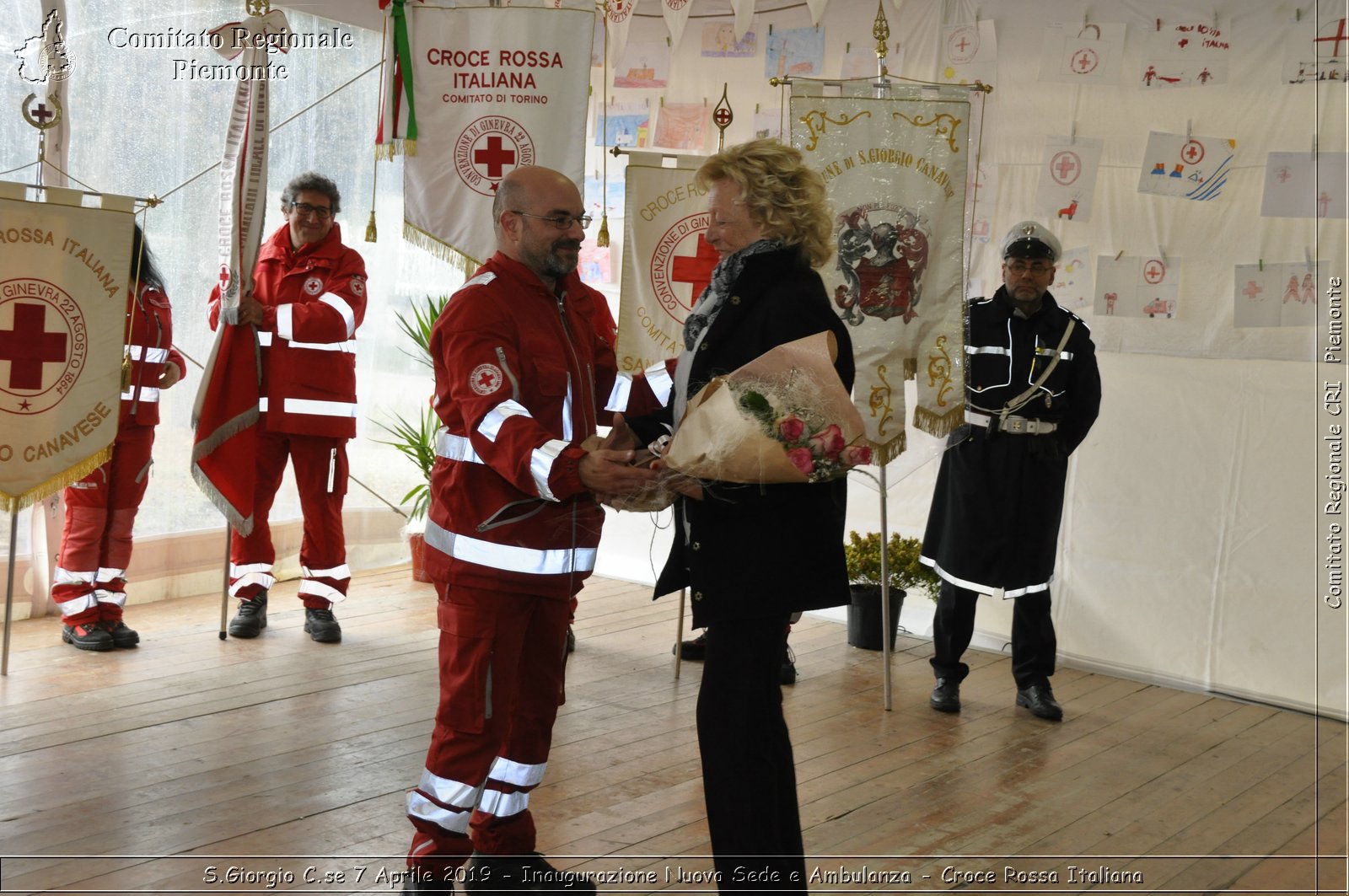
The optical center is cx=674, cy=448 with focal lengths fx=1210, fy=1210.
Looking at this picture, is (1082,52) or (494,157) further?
(1082,52)

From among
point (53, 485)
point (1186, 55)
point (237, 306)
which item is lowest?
point (53, 485)

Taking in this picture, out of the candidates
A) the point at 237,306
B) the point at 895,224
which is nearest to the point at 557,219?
the point at 895,224

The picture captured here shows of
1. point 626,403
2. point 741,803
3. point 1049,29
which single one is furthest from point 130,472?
point 1049,29

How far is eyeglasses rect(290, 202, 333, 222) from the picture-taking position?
4516mm

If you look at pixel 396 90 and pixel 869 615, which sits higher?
pixel 396 90

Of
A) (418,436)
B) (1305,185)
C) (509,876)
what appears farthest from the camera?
(418,436)

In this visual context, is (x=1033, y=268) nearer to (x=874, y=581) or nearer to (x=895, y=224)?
(x=895, y=224)

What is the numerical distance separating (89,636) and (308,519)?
2.81 feet

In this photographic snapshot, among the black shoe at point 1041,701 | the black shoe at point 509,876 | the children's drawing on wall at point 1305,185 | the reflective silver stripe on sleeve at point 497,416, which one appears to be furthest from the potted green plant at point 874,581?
the reflective silver stripe on sleeve at point 497,416

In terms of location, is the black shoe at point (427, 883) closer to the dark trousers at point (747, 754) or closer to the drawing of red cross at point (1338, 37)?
the dark trousers at point (747, 754)

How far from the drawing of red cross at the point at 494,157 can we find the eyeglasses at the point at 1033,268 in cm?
171

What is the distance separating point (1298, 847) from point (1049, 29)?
302 centimetres

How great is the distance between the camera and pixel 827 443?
2.02 metres

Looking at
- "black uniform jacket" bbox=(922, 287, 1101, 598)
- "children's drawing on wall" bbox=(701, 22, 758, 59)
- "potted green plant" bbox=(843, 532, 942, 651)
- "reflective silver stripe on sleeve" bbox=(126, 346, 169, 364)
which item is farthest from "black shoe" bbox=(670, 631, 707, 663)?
"children's drawing on wall" bbox=(701, 22, 758, 59)
